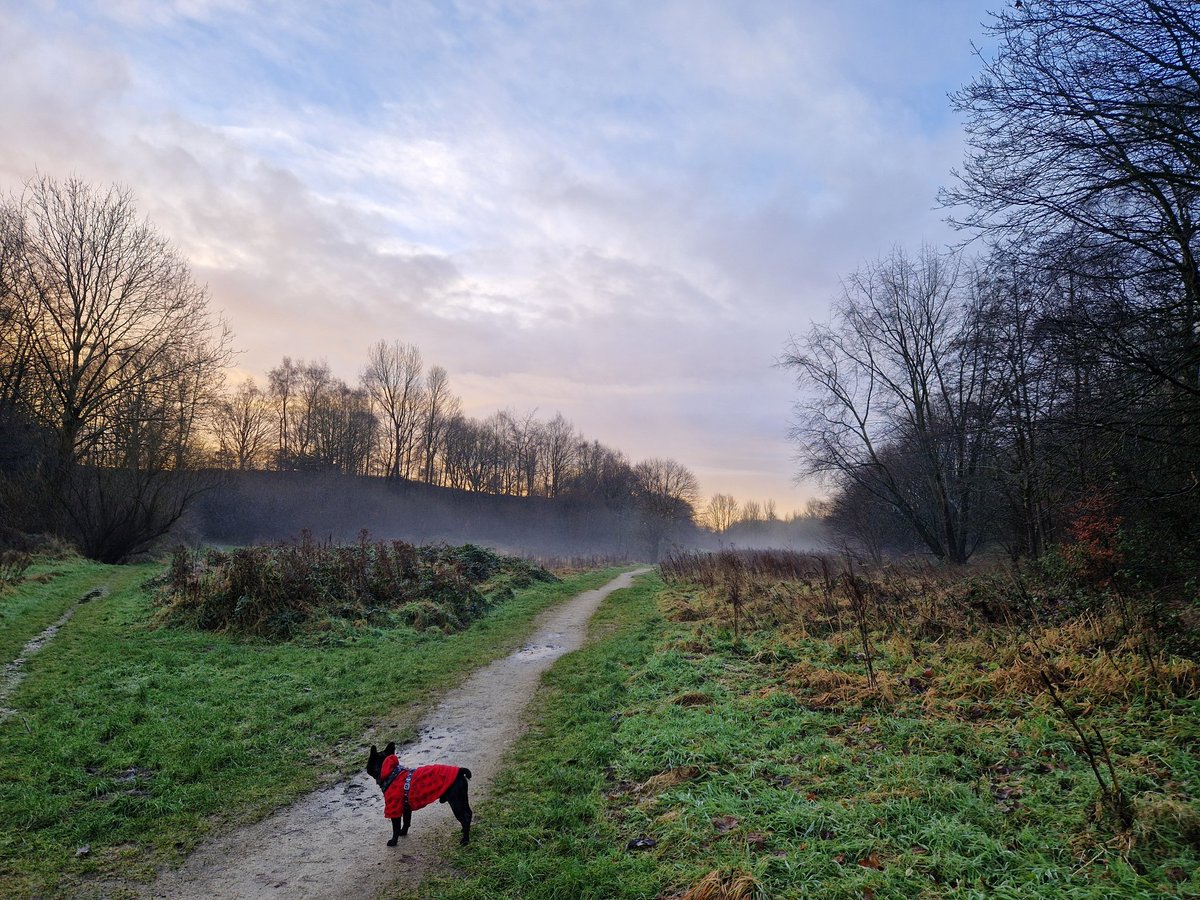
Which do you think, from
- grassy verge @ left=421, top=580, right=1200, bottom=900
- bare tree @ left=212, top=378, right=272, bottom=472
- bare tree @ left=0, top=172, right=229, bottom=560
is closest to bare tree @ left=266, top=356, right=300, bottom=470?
bare tree @ left=212, top=378, right=272, bottom=472

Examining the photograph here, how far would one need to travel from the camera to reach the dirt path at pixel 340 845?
3.90 m

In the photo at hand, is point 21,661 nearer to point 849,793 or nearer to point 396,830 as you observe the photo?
point 396,830

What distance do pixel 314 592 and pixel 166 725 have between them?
21.7ft

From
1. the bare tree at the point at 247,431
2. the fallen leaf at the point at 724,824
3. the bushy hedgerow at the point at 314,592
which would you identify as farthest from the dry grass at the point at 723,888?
the bare tree at the point at 247,431

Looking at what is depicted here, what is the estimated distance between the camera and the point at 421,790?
4.28 m

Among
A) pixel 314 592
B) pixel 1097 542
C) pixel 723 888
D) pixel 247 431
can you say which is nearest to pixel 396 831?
pixel 723 888


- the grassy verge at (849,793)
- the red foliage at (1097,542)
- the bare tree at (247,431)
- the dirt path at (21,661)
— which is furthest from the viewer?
the bare tree at (247,431)

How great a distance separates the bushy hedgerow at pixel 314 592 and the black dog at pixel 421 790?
8270 millimetres

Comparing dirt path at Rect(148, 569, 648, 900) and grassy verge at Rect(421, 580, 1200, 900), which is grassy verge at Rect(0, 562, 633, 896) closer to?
dirt path at Rect(148, 569, 648, 900)

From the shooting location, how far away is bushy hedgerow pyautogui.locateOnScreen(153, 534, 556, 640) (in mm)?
11672

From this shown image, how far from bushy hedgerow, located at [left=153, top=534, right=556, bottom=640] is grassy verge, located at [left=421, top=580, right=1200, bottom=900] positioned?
22.1 feet

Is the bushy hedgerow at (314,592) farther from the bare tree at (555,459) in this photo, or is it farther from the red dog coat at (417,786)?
the bare tree at (555,459)

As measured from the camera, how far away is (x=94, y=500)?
83.1 ft

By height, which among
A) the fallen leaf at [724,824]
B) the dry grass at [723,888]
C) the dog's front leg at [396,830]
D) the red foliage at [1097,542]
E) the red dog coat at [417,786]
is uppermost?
the red foliage at [1097,542]
